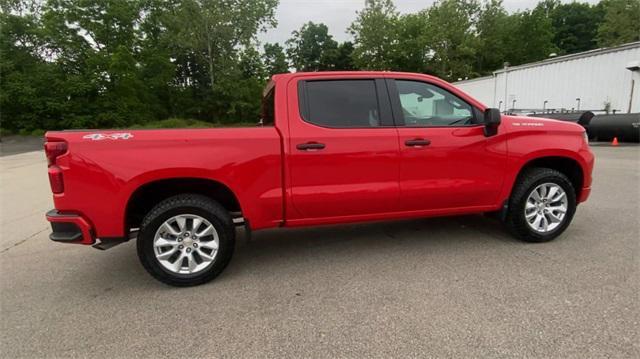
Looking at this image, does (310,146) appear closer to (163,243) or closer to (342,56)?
(163,243)

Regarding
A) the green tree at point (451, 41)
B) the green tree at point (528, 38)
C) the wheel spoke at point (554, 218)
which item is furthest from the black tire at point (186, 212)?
the green tree at point (528, 38)

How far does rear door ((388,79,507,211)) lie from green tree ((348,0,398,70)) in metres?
42.1

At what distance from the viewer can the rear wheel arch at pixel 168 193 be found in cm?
323

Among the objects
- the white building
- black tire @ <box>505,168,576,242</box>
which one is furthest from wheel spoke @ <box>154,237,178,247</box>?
the white building

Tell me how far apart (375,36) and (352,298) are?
43819 millimetres

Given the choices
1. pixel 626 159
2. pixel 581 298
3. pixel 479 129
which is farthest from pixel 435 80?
pixel 626 159

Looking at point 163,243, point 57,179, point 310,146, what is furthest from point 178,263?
point 310,146

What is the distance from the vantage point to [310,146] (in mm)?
3318

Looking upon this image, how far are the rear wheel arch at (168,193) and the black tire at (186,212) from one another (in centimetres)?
14

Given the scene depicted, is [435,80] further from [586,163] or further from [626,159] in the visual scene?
[626,159]

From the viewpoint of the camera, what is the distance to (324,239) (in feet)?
14.4

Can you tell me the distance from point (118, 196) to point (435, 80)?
10.7 ft

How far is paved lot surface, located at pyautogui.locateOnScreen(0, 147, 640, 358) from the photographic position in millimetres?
2379

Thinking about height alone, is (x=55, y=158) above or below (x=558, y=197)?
above
